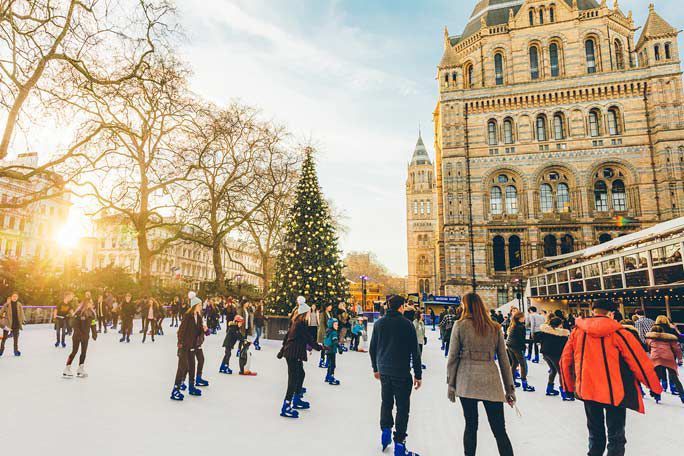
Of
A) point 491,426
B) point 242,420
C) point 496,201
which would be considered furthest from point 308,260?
point 496,201

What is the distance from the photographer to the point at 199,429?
487 centimetres

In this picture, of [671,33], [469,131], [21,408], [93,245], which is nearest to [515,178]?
[469,131]

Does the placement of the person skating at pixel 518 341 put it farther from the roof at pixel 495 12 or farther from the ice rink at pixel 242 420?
the roof at pixel 495 12

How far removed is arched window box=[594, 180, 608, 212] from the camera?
111 feet

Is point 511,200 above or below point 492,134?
below

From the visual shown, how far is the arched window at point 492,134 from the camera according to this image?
36281 mm

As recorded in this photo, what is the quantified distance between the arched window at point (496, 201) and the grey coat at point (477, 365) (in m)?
33.9

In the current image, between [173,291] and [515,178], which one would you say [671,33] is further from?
[173,291]

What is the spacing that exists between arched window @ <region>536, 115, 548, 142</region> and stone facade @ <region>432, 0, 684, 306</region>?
0.30 feet

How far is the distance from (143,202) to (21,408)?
17050 millimetres

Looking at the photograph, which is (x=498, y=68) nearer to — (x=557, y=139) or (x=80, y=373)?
(x=557, y=139)

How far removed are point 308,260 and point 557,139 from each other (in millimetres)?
29295

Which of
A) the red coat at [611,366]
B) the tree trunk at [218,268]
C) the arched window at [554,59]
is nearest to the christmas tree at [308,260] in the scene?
the tree trunk at [218,268]

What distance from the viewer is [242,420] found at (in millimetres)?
5324
